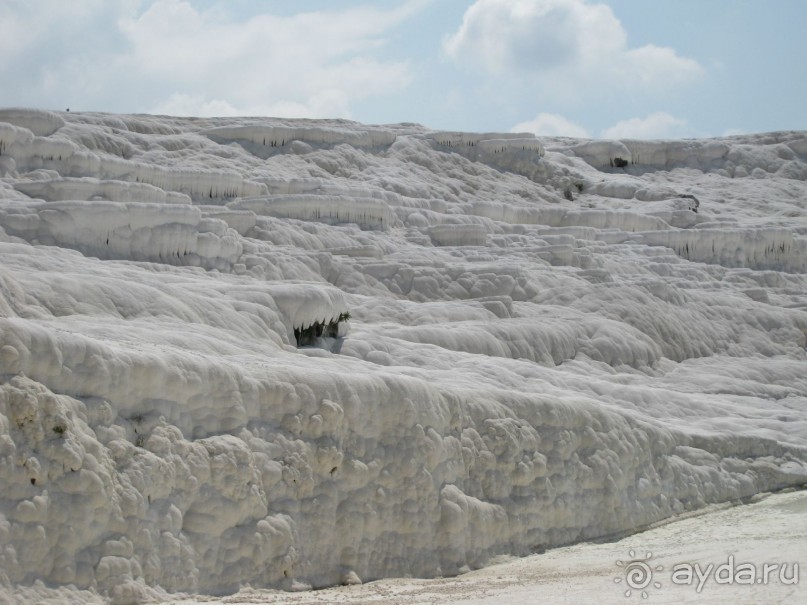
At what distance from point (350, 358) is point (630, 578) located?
6.97 metres

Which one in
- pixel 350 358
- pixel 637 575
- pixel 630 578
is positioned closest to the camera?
pixel 630 578

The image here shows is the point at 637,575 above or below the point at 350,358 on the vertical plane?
below

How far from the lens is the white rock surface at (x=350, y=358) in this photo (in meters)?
8.37

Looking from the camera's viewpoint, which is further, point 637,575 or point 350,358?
point 350,358

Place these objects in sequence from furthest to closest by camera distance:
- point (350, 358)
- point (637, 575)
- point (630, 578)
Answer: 1. point (350, 358)
2. point (637, 575)
3. point (630, 578)

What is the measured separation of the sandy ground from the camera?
7695 millimetres

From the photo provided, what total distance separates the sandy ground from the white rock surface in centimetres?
36

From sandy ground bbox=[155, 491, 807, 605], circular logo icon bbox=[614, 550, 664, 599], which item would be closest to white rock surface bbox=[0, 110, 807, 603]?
sandy ground bbox=[155, 491, 807, 605]

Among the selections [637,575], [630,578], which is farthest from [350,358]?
[630,578]

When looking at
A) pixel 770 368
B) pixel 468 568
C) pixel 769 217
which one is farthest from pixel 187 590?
pixel 769 217

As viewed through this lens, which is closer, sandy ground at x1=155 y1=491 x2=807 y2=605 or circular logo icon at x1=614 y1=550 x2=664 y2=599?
sandy ground at x1=155 y1=491 x2=807 y2=605

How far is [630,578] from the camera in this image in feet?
28.2

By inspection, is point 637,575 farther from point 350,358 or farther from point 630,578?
point 350,358

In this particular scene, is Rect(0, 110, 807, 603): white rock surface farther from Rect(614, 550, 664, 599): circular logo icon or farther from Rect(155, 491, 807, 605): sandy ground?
Rect(614, 550, 664, 599): circular logo icon
